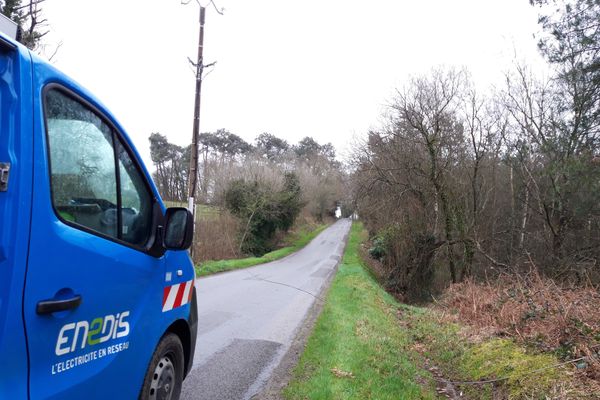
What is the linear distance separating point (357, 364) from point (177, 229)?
4.19 meters

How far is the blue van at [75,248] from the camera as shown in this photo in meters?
1.92

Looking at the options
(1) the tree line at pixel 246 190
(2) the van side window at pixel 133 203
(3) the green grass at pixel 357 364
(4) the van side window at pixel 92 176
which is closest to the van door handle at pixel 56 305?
(4) the van side window at pixel 92 176

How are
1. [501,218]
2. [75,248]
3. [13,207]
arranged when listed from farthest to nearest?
[501,218]
[75,248]
[13,207]

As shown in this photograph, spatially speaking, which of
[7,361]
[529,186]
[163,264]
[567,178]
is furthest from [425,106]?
[7,361]

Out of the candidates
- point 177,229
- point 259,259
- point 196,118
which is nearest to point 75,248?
point 177,229

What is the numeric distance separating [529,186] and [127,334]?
67.3ft

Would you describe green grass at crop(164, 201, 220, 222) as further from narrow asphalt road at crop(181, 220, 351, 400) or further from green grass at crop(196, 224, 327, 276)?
narrow asphalt road at crop(181, 220, 351, 400)

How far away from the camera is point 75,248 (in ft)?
7.28

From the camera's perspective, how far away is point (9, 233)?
1865 mm

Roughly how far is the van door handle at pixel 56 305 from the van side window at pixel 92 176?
0.39m

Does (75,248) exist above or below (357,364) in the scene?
above

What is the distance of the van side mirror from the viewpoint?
3135mm

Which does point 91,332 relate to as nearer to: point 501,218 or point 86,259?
point 86,259

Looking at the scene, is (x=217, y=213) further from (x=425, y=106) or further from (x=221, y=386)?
(x=221, y=386)
